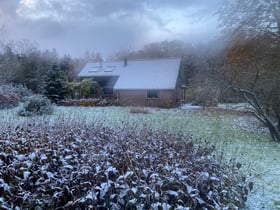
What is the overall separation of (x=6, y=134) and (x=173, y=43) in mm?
23684

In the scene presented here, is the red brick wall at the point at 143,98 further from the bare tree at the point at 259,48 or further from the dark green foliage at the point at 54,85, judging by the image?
the bare tree at the point at 259,48

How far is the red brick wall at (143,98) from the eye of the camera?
20.2 meters

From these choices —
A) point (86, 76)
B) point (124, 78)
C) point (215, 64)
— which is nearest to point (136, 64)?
point (124, 78)

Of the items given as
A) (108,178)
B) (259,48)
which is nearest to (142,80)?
(259,48)

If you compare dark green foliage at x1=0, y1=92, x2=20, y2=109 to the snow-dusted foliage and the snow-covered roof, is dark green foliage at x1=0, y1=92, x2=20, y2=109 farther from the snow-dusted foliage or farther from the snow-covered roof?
the snow-dusted foliage

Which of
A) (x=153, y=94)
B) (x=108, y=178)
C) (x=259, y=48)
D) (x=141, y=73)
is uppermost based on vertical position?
(x=259, y=48)

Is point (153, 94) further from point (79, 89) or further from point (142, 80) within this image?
point (79, 89)

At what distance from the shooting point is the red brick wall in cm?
2016

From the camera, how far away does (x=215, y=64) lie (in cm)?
1978

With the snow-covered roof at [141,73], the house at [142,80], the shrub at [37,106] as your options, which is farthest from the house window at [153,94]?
the shrub at [37,106]

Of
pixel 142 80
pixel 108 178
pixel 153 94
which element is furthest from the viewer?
pixel 142 80

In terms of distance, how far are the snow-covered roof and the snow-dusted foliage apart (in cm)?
1613

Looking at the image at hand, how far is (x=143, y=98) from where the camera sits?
21109 millimetres

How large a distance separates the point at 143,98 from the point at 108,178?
1801 centimetres
